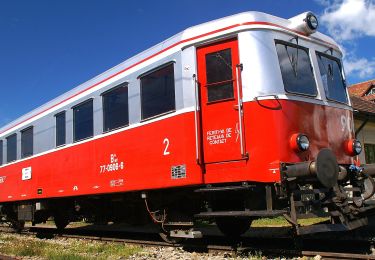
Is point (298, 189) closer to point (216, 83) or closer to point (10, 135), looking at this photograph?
point (216, 83)

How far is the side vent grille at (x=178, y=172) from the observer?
24.5ft

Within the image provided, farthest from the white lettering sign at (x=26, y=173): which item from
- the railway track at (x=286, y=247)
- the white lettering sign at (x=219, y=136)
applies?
the white lettering sign at (x=219, y=136)

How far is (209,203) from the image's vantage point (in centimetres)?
733

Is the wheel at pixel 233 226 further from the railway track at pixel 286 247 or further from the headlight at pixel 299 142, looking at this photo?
the headlight at pixel 299 142

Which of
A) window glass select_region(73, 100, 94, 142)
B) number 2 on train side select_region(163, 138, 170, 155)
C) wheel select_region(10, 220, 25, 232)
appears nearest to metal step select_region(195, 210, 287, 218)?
number 2 on train side select_region(163, 138, 170, 155)

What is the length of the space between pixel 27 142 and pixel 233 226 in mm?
7555

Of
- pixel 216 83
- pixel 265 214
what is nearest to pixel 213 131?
pixel 216 83

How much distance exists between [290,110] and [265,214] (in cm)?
170

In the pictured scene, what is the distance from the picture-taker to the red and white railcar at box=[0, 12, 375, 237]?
6770 mm

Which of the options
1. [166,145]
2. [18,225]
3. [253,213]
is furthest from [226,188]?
[18,225]

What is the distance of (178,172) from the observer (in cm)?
757

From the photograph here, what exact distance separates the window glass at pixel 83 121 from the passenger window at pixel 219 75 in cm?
372

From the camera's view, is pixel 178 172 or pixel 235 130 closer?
pixel 235 130

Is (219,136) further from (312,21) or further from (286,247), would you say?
(312,21)
